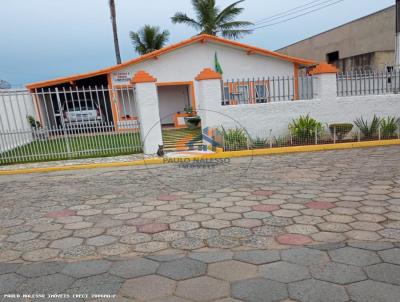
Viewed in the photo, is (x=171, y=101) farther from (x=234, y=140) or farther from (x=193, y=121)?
(x=234, y=140)

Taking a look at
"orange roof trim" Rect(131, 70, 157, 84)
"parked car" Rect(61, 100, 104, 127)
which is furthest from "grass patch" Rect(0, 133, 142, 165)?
"orange roof trim" Rect(131, 70, 157, 84)

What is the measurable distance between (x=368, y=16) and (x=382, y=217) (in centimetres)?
2429

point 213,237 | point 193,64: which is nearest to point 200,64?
point 193,64

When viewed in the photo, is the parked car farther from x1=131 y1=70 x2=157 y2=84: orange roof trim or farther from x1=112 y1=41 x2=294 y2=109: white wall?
x1=112 y1=41 x2=294 y2=109: white wall

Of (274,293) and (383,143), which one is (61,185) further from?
(383,143)

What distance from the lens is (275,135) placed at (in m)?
9.72

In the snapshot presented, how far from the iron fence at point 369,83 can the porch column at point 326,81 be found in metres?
0.56

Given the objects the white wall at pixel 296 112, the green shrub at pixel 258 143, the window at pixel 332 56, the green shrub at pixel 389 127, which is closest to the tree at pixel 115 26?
the white wall at pixel 296 112

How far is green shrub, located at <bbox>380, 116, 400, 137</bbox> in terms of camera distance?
945cm

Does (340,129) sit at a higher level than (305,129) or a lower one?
lower

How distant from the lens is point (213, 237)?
3.53 m

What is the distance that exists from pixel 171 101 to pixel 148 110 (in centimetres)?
940

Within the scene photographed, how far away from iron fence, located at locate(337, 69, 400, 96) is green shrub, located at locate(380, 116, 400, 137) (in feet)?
3.87

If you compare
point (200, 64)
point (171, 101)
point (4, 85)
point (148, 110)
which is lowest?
point (148, 110)
